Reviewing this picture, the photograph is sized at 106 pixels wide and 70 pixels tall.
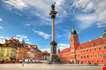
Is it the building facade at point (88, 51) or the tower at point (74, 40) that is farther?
the tower at point (74, 40)

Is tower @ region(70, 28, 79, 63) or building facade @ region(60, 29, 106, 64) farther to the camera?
tower @ region(70, 28, 79, 63)

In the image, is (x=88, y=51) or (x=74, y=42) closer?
(x=88, y=51)

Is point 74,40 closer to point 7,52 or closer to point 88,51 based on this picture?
point 88,51

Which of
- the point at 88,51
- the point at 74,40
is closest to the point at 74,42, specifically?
the point at 74,40

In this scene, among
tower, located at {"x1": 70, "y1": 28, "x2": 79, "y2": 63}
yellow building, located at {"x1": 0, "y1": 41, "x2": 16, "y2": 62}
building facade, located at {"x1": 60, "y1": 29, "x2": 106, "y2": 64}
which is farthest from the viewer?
tower, located at {"x1": 70, "y1": 28, "x2": 79, "y2": 63}

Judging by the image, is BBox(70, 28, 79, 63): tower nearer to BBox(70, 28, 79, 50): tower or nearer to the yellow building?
BBox(70, 28, 79, 50): tower

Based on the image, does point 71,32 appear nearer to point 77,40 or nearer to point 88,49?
point 77,40

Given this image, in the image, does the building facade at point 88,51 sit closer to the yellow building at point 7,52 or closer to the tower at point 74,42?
the tower at point 74,42

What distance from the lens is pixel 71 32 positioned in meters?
129

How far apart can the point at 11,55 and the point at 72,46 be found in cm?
4496

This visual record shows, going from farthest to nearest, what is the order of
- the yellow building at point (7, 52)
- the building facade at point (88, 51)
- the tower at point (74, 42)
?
the tower at point (74, 42) → the yellow building at point (7, 52) → the building facade at point (88, 51)

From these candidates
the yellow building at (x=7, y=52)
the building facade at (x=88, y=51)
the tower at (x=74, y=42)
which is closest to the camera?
the building facade at (x=88, y=51)

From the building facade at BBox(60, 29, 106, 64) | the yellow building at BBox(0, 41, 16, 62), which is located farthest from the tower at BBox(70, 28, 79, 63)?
the yellow building at BBox(0, 41, 16, 62)

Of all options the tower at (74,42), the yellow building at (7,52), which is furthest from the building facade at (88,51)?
the yellow building at (7,52)
